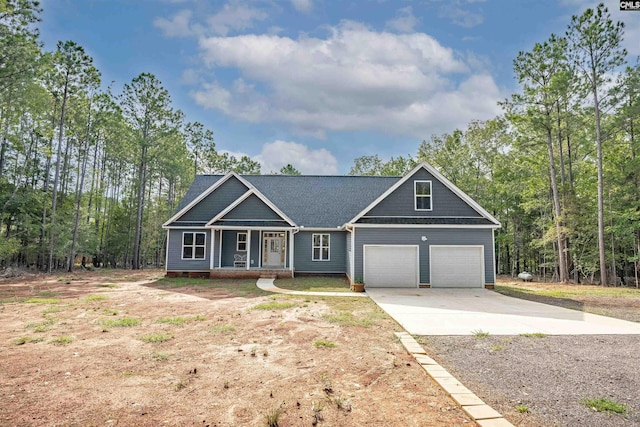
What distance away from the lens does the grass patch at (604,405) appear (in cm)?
368

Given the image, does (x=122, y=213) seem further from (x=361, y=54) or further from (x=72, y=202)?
(x=361, y=54)

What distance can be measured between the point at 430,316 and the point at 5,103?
2424cm

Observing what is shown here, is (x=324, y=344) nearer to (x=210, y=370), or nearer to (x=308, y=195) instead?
(x=210, y=370)

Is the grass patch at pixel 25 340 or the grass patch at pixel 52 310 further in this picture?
the grass patch at pixel 52 310

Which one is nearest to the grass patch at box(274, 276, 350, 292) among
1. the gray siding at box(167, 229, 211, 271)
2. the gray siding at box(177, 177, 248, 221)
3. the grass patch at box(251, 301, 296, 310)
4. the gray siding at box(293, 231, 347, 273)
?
the gray siding at box(293, 231, 347, 273)

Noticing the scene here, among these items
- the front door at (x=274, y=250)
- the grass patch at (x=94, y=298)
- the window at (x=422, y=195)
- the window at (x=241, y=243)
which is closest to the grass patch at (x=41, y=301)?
the grass patch at (x=94, y=298)

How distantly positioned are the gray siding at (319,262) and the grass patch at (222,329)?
478 inches

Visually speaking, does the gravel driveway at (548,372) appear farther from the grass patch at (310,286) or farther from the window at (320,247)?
the window at (320,247)

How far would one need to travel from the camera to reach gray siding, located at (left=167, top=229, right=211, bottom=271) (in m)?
18.8

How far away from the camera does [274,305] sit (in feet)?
33.1

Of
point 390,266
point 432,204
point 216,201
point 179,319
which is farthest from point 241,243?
point 179,319

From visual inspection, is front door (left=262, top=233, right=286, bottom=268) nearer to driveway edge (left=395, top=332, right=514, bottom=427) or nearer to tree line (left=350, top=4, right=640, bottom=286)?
driveway edge (left=395, top=332, right=514, bottom=427)

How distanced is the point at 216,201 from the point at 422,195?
12040 millimetres

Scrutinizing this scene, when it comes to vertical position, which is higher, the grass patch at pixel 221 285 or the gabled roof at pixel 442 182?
the gabled roof at pixel 442 182
